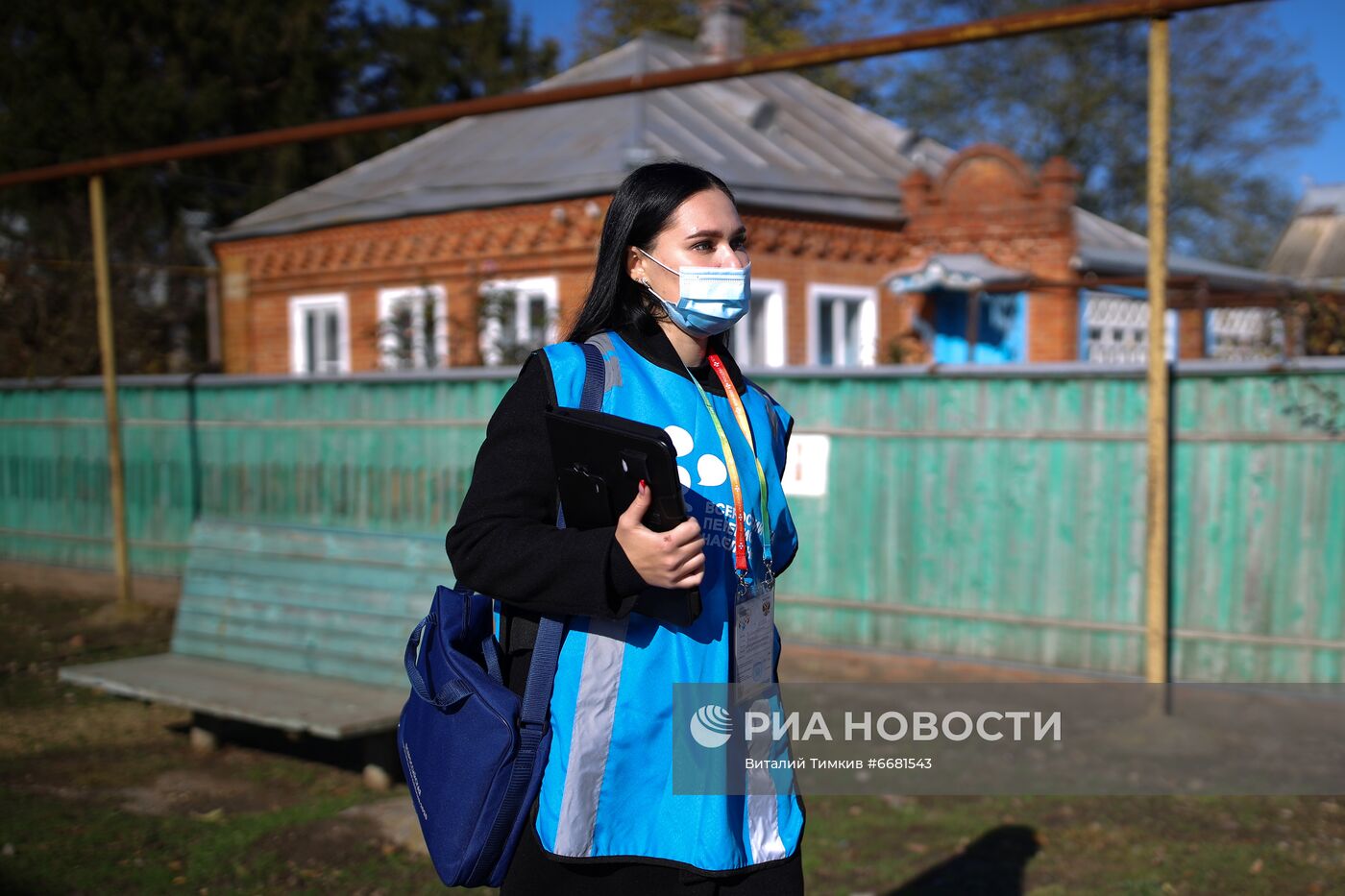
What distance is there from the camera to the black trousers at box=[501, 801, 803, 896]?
2.15 m

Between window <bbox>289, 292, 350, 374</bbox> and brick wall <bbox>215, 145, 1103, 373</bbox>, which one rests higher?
brick wall <bbox>215, 145, 1103, 373</bbox>

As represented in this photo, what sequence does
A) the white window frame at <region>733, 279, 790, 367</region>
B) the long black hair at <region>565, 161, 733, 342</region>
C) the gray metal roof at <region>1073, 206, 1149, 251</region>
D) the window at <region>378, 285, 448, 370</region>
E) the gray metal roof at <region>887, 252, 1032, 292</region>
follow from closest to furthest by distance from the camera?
the long black hair at <region>565, 161, 733, 342</region> < the window at <region>378, 285, 448, 370</region> < the white window frame at <region>733, 279, 790, 367</region> < the gray metal roof at <region>887, 252, 1032, 292</region> < the gray metal roof at <region>1073, 206, 1149, 251</region>

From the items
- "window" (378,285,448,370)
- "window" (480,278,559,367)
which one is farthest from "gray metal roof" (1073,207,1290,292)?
"window" (378,285,448,370)

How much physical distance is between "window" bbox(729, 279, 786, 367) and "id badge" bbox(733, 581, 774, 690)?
40.1 feet

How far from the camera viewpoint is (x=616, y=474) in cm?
202

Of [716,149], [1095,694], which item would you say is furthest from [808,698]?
[716,149]

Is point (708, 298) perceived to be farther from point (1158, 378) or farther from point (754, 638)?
point (1158, 378)

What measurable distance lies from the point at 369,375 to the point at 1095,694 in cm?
556

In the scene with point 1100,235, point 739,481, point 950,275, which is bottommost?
point 739,481

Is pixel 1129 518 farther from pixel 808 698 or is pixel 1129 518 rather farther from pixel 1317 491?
pixel 808 698

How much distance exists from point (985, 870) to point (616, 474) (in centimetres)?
329

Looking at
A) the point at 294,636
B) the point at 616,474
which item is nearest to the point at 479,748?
the point at 616,474

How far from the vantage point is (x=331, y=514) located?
31.8ft

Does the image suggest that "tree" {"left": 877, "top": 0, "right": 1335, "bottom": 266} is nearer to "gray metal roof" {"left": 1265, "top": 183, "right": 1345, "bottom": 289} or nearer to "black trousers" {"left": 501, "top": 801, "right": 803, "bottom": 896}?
"gray metal roof" {"left": 1265, "top": 183, "right": 1345, "bottom": 289}
